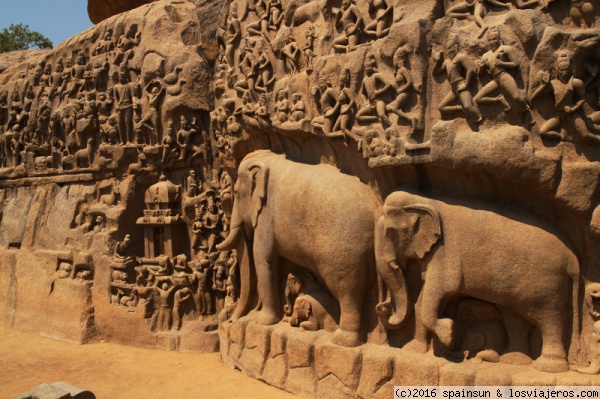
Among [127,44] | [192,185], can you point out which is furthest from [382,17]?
[127,44]

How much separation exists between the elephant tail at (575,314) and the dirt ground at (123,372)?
275 centimetres

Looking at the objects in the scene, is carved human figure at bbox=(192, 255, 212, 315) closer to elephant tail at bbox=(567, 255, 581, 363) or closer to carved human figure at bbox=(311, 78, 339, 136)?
carved human figure at bbox=(311, 78, 339, 136)

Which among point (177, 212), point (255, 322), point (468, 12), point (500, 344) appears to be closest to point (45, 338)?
point (177, 212)

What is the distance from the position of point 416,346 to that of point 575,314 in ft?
4.75

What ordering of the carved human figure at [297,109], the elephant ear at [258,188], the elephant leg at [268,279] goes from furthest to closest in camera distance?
the elephant ear at [258,188]
the elephant leg at [268,279]
the carved human figure at [297,109]

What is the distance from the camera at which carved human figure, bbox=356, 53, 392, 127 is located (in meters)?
5.78

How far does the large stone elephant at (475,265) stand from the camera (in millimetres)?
5152

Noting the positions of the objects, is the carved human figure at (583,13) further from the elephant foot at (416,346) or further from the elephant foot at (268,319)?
the elephant foot at (268,319)

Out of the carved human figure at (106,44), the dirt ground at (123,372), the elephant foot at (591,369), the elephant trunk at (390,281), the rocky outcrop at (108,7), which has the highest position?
the rocky outcrop at (108,7)

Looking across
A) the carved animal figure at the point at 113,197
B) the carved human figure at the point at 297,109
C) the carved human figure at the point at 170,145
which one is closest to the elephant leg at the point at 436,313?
the carved human figure at the point at 297,109

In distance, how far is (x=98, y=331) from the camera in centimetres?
912

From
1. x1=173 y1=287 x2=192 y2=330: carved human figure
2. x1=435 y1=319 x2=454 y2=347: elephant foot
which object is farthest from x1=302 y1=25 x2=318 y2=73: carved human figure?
x1=173 y1=287 x2=192 y2=330: carved human figure

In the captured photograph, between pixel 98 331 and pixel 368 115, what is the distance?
18.7 feet

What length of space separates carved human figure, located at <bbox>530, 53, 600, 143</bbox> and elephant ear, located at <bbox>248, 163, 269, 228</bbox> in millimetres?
3278
